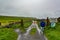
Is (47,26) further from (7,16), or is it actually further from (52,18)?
(7,16)

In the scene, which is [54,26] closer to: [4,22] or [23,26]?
[23,26]

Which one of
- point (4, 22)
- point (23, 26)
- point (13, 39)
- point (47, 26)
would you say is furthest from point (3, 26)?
point (13, 39)

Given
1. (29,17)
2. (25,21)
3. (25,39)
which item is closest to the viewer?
(25,39)

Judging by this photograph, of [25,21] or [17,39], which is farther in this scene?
[25,21]

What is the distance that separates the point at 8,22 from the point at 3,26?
581 millimetres

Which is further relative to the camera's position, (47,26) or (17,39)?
(47,26)

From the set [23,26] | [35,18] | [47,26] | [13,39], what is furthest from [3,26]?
[13,39]

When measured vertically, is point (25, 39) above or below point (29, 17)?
below

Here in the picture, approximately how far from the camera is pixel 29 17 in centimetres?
1460

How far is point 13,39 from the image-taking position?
33.5ft

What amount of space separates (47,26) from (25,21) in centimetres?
187

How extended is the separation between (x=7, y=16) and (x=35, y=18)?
211 centimetres

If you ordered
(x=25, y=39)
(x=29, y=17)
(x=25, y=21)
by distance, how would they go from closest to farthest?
1. (x=25, y=39)
2. (x=29, y=17)
3. (x=25, y=21)

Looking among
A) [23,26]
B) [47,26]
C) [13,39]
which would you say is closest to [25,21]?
[23,26]
